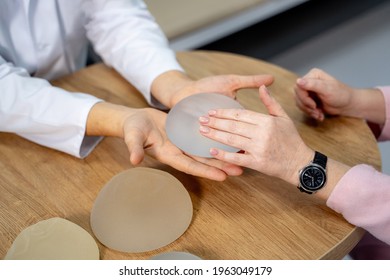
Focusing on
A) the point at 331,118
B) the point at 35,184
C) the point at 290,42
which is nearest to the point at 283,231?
the point at 331,118

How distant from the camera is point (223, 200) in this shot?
86 cm

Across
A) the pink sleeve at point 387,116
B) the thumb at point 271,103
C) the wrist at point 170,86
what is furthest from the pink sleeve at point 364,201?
the wrist at point 170,86

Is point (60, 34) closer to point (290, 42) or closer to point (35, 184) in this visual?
point (35, 184)

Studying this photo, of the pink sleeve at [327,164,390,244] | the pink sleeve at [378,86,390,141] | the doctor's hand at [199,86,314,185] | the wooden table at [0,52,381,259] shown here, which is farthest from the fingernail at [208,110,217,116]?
the pink sleeve at [378,86,390,141]

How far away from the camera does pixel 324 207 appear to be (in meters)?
0.85

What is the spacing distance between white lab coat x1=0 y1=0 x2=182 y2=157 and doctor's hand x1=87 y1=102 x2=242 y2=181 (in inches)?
1.4

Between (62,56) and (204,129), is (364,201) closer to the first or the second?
(204,129)

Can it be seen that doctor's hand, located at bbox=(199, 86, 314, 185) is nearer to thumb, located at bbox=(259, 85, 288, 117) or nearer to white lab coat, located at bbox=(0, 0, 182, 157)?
thumb, located at bbox=(259, 85, 288, 117)

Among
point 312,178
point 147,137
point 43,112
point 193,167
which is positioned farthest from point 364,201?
point 43,112

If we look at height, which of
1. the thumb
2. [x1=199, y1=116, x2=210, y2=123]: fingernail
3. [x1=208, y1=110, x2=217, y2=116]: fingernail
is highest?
the thumb

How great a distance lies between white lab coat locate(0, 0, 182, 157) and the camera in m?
0.99

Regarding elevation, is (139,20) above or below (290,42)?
above
